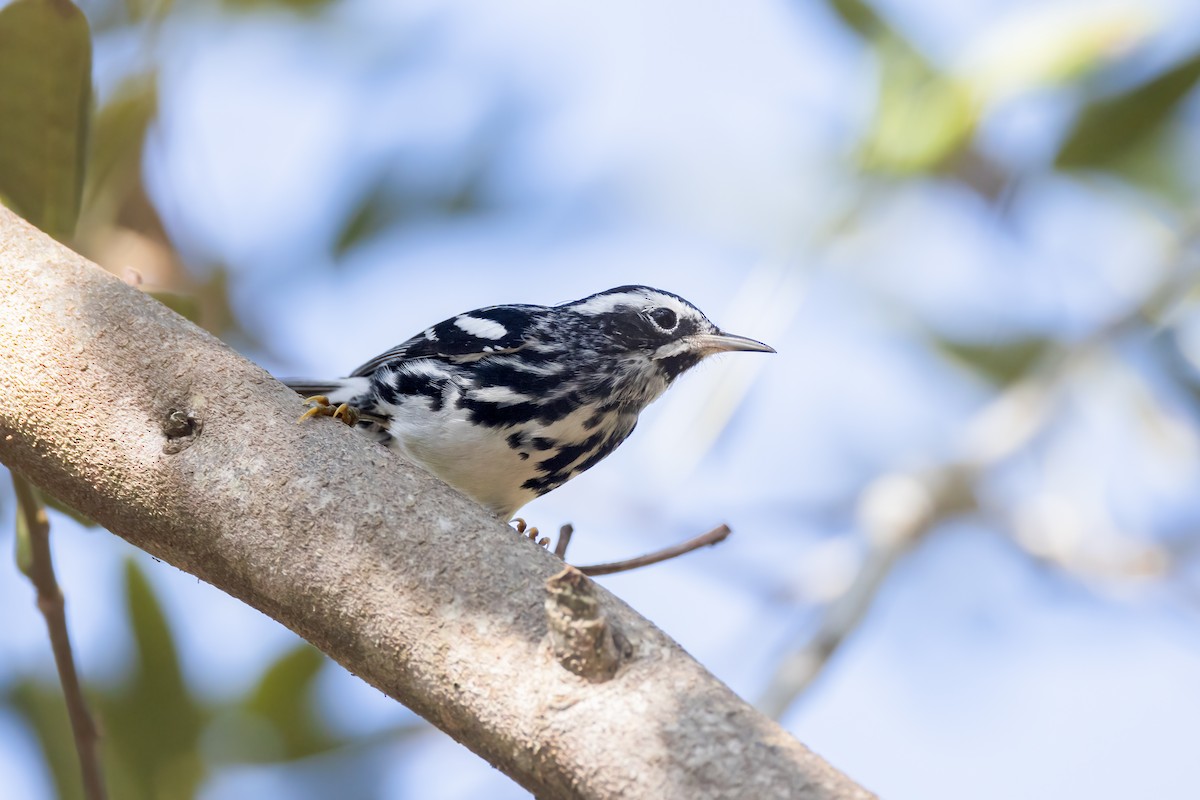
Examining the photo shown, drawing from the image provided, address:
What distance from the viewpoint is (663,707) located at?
70.9 inches

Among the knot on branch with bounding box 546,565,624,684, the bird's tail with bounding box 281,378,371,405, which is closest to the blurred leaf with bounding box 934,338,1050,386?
the bird's tail with bounding box 281,378,371,405

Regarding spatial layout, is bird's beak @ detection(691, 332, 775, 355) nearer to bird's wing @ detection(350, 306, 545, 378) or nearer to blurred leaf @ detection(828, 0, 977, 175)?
bird's wing @ detection(350, 306, 545, 378)

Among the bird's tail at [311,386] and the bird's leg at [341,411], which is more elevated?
the bird's leg at [341,411]

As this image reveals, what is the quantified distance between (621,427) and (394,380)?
789mm

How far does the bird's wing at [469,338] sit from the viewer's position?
4098 millimetres

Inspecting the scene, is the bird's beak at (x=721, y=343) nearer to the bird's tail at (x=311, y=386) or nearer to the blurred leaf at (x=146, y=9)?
the bird's tail at (x=311, y=386)

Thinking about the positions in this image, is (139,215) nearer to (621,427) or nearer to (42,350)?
(621,427)

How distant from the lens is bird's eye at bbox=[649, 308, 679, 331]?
4.52m

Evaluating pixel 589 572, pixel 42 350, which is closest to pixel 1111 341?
pixel 589 572

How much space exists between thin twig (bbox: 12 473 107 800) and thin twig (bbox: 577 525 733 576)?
122 centimetres

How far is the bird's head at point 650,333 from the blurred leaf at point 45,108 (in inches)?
68.9

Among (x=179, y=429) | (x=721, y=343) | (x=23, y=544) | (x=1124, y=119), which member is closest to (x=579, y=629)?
(x=179, y=429)

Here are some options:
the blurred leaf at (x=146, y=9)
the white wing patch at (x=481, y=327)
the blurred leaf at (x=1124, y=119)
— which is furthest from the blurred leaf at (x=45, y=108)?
the blurred leaf at (x=1124, y=119)

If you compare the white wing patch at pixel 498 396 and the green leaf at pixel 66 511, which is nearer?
the green leaf at pixel 66 511
